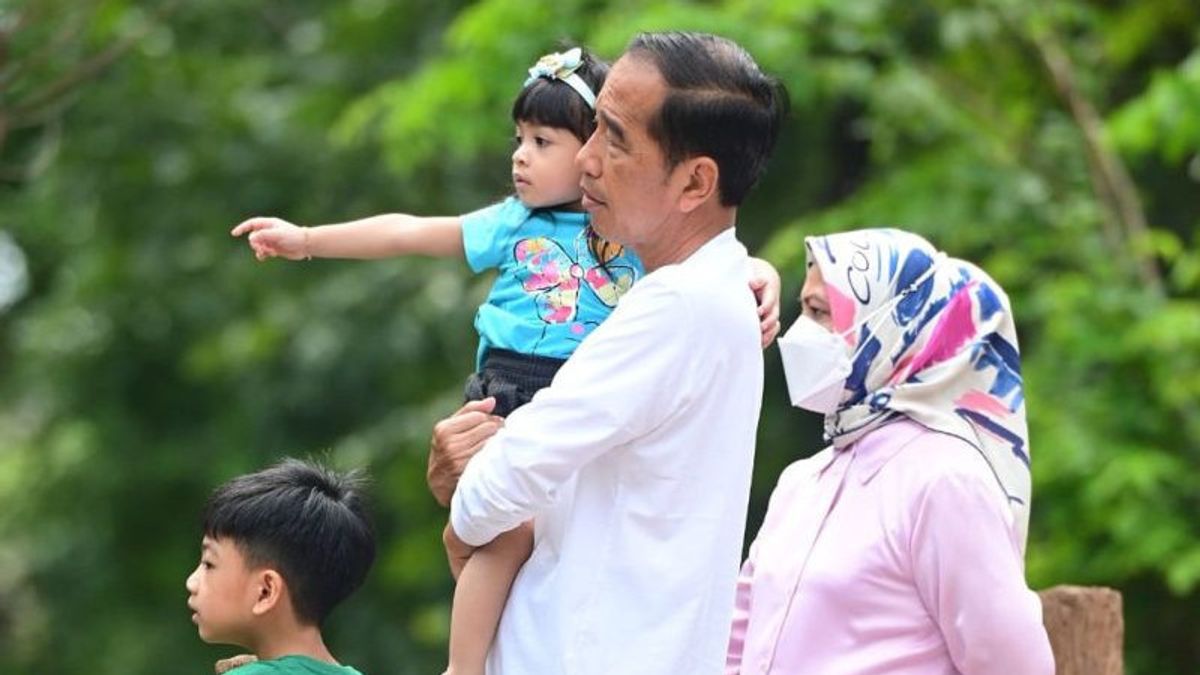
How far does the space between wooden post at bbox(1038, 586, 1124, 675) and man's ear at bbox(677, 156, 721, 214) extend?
1.86m

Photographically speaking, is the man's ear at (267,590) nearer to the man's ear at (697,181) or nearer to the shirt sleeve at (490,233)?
the shirt sleeve at (490,233)

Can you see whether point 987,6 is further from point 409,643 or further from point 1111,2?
point 409,643

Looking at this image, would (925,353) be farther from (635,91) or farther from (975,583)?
(635,91)

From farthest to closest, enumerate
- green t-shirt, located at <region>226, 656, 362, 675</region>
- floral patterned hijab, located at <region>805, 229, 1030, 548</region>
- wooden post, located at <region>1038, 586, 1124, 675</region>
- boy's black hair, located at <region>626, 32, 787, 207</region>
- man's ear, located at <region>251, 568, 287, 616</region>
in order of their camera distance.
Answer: wooden post, located at <region>1038, 586, 1124, 675</region> → floral patterned hijab, located at <region>805, 229, 1030, 548</region> → man's ear, located at <region>251, 568, 287, 616</region> → green t-shirt, located at <region>226, 656, 362, 675</region> → boy's black hair, located at <region>626, 32, 787, 207</region>

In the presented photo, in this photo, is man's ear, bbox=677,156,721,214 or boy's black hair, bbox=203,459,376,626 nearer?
man's ear, bbox=677,156,721,214

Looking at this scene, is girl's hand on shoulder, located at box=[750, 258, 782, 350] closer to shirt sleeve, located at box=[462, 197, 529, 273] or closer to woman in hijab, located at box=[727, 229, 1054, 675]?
woman in hijab, located at box=[727, 229, 1054, 675]

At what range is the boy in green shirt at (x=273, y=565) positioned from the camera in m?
3.10

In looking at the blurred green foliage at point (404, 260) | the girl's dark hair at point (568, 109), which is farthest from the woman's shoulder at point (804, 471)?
the blurred green foliage at point (404, 260)

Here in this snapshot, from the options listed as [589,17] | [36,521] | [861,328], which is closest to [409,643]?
[36,521]

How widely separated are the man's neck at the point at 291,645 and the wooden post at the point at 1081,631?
1.82 meters

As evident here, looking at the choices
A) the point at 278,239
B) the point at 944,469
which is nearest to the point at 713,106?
the point at 278,239

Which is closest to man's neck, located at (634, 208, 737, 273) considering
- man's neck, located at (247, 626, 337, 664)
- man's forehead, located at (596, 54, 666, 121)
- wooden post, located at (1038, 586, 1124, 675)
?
man's forehead, located at (596, 54, 666, 121)

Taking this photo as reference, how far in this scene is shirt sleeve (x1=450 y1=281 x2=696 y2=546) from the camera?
2752 mm

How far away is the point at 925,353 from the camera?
369 cm
